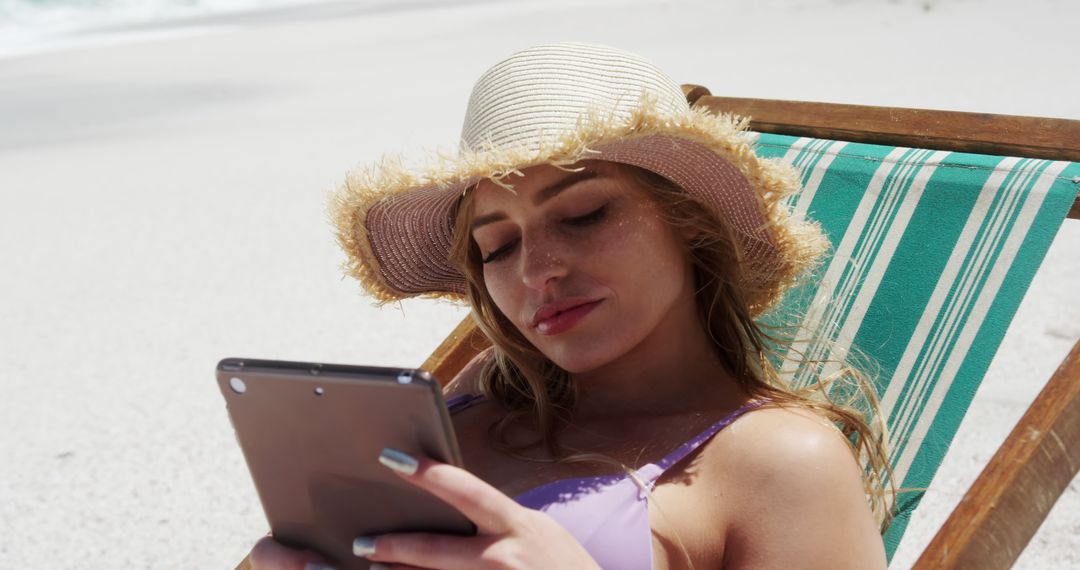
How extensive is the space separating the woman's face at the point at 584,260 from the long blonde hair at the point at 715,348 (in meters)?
0.05

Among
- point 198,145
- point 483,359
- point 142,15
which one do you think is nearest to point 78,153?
point 198,145

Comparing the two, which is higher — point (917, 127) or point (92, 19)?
point (917, 127)

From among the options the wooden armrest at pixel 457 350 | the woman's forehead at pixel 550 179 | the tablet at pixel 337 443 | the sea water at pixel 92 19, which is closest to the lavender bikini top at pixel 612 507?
the tablet at pixel 337 443

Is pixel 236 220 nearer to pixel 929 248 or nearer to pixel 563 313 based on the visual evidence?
pixel 929 248

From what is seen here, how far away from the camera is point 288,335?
4523 mm

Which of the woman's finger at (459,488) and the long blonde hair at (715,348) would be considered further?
the long blonde hair at (715,348)

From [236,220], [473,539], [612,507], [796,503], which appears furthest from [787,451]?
[236,220]

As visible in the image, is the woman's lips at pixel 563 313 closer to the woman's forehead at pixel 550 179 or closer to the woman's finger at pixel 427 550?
the woman's forehead at pixel 550 179

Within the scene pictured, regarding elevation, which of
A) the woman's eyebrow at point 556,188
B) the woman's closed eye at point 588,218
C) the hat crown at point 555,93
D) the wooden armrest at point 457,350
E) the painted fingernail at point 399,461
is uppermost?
the hat crown at point 555,93

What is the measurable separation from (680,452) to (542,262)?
0.98ft

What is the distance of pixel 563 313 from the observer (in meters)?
1.51

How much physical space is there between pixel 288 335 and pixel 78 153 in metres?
4.27

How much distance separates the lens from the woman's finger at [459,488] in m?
1.15

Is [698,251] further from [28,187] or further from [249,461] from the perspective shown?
[28,187]
